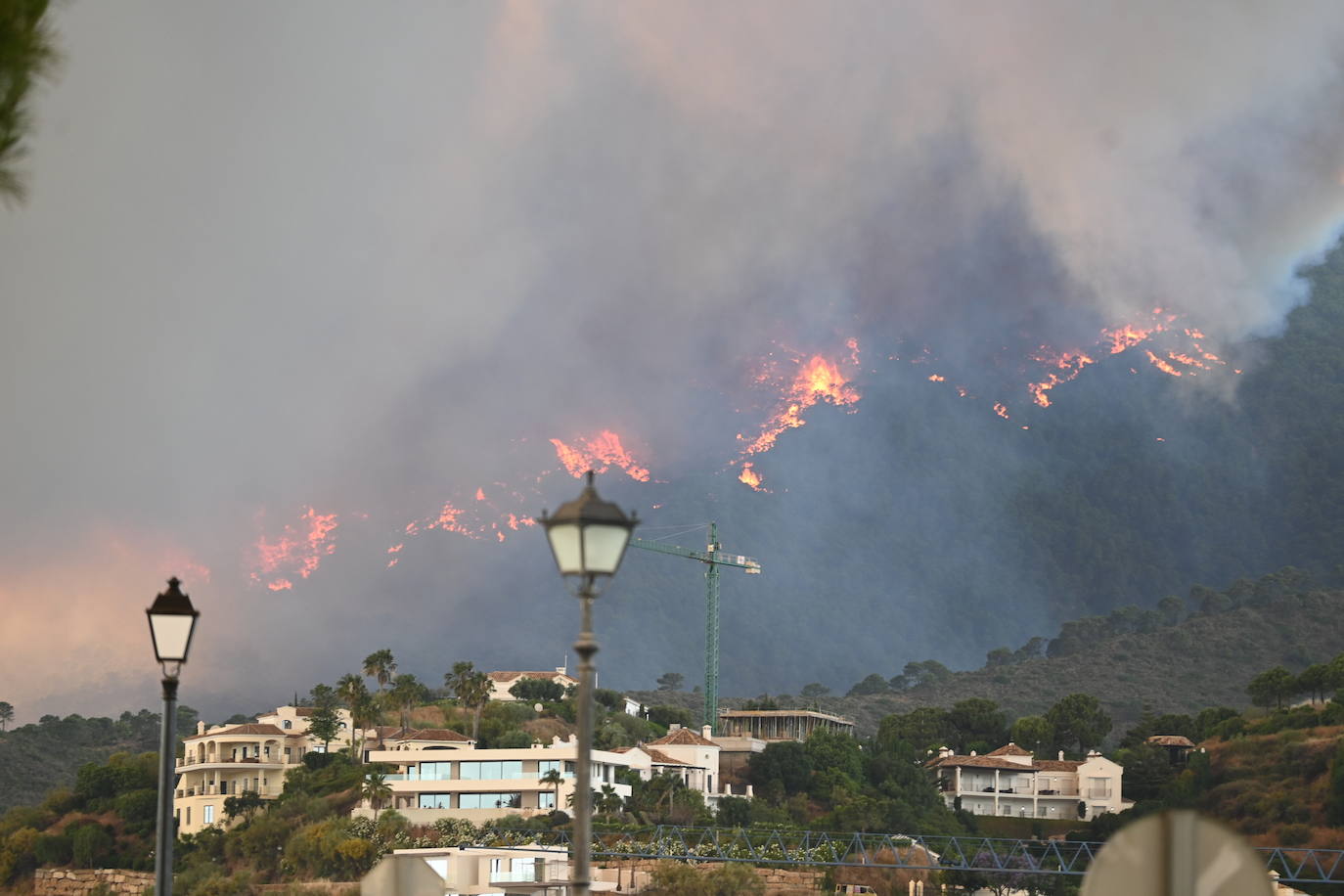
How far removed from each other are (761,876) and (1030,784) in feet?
126

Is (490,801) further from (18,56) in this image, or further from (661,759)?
(18,56)

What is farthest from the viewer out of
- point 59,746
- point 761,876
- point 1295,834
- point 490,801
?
point 59,746

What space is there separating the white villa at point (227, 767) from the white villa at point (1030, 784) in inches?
1627

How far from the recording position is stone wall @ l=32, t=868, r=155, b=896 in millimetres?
86625

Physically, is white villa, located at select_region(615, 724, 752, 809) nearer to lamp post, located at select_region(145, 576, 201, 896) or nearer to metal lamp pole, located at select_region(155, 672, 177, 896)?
metal lamp pole, located at select_region(155, 672, 177, 896)

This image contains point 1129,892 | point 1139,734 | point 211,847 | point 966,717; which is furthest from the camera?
point 966,717

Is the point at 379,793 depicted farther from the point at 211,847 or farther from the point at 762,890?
the point at 762,890

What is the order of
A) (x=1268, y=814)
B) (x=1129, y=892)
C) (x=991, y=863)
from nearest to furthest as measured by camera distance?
1. (x=1129, y=892)
2. (x=991, y=863)
3. (x=1268, y=814)

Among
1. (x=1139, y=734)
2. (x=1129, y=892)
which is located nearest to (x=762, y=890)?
(x=1139, y=734)

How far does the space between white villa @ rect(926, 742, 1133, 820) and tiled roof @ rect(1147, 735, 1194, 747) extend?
19.9 ft

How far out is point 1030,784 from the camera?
347ft

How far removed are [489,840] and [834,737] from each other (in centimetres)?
3640

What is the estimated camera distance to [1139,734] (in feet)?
381

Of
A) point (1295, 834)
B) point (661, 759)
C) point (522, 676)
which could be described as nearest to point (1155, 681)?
point (522, 676)
